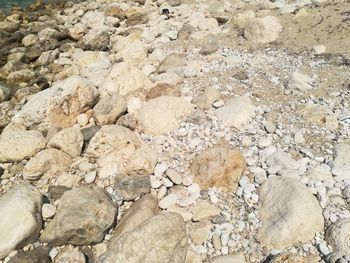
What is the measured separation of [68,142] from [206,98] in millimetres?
2966

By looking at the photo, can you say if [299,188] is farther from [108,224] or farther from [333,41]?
[333,41]

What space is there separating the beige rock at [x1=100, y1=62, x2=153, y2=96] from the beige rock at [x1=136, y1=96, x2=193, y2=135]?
1.04 m

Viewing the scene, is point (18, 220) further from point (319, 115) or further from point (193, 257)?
point (319, 115)

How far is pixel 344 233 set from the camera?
15.3 ft

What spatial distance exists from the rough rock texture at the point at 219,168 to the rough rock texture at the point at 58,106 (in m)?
3.21

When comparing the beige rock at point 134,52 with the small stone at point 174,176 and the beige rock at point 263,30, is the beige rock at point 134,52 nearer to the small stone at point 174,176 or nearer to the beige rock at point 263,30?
the beige rock at point 263,30

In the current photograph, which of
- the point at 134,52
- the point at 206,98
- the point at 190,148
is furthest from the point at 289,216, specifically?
the point at 134,52

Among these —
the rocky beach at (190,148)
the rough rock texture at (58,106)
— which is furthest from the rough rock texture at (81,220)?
the rough rock texture at (58,106)

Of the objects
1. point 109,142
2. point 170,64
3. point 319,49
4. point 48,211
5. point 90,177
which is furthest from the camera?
point 170,64

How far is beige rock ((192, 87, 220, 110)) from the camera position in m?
7.72

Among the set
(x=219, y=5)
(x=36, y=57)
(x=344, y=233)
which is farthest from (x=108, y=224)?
(x=219, y=5)

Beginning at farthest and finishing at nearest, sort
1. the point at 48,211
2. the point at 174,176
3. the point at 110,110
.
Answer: the point at 110,110 → the point at 174,176 → the point at 48,211

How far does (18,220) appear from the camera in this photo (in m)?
5.32

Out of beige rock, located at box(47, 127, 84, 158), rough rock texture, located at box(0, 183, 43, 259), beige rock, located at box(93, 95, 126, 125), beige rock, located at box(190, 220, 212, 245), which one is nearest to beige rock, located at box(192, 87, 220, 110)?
beige rock, located at box(93, 95, 126, 125)
